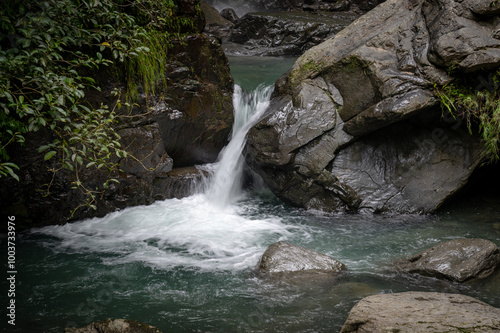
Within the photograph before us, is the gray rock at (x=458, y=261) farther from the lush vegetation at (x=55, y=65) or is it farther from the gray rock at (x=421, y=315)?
the lush vegetation at (x=55, y=65)

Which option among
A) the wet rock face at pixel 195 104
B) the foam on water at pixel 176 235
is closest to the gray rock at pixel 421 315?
the foam on water at pixel 176 235

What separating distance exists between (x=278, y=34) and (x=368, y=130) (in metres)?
8.33

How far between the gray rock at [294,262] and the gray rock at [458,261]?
2.94 feet

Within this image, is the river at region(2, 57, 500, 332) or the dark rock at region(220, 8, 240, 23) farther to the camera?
the dark rock at region(220, 8, 240, 23)

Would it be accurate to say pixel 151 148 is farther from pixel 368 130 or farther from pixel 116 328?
pixel 116 328

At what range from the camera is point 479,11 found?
5.87m

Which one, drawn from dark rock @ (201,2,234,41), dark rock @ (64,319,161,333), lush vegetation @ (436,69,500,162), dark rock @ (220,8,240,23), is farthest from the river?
dark rock @ (220,8,240,23)

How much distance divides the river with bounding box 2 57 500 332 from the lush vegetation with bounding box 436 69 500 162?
1.51 metres

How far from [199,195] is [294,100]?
249 centimetres

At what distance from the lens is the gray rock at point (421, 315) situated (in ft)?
9.78

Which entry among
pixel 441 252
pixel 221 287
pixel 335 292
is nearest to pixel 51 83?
pixel 221 287

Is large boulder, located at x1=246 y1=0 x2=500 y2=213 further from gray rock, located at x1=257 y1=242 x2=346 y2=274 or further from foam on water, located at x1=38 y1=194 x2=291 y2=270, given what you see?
gray rock, located at x1=257 y1=242 x2=346 y2=274

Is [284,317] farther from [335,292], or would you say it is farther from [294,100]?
[294,100]

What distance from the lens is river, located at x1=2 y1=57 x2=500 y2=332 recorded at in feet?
Answer: 12.7
